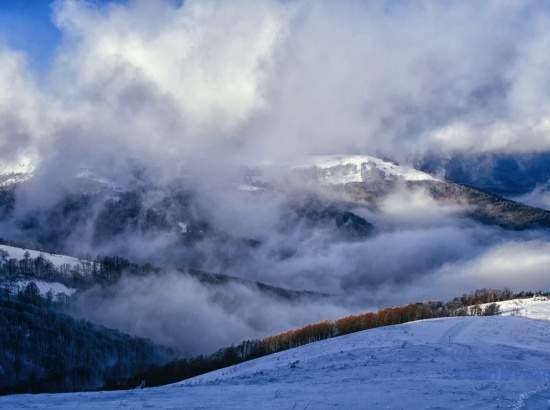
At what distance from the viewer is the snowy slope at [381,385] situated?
36.8 metres

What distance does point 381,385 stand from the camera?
140 feet

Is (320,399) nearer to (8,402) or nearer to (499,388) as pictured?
(499,388)

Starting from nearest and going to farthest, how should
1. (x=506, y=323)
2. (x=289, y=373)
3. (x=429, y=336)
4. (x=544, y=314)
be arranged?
(x=289, y=373), (x=429, y=336), (x=506, y=323), (x=544, y=314)

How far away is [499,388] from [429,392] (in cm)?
520

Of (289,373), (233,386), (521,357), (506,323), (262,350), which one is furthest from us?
(262,350)

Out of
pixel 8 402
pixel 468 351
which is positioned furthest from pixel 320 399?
pixel 468 351

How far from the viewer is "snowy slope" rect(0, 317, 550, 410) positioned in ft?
121

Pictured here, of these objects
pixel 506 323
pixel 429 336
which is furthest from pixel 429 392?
pixel 506 323

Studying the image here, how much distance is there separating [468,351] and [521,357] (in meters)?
5.18

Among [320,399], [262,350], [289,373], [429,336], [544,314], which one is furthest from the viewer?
[262,350]

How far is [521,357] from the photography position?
5734 cm

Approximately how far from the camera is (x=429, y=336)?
3172 inches

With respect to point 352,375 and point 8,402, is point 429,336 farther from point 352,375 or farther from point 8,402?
point 8,402

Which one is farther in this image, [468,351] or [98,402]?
[468,351]
